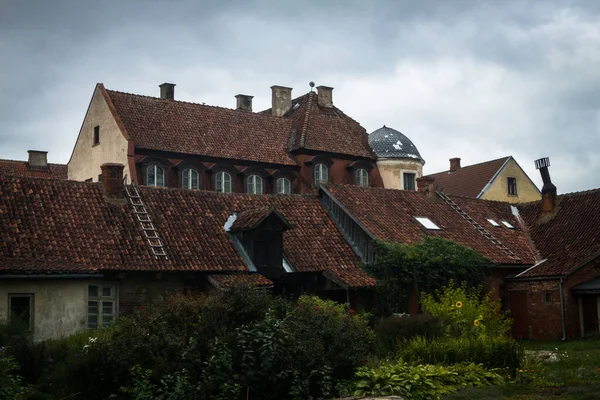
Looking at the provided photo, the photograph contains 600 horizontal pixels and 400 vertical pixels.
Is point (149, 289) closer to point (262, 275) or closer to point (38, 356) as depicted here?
point (262, 275)

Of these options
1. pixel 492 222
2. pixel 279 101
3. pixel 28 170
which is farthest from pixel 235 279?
pixel 28 170

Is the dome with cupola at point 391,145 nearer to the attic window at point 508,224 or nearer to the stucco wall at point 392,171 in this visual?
the stucco wall at point 392,171

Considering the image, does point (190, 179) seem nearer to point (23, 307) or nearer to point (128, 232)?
point (128, 232)

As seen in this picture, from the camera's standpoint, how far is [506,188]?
52.9 meters

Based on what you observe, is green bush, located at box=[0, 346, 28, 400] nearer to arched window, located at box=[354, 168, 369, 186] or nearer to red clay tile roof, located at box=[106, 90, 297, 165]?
red clay tile roof, located at box=[106, 90, 297, 165]

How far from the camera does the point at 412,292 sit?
1184 inches

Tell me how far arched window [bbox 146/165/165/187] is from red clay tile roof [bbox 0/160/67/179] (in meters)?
14.1

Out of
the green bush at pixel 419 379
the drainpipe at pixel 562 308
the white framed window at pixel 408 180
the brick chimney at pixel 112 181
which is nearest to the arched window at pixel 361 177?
the white framed window at pixel 408 180

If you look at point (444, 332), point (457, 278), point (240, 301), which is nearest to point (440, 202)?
point (457, 278)

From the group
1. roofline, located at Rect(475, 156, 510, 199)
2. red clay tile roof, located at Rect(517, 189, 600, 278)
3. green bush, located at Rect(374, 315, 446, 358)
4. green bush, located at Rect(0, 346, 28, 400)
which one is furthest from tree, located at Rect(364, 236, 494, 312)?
roofline, located at Rect(475, 156, 510, 199)

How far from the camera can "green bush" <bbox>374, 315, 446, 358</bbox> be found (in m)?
18.6

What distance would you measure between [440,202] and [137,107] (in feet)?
54.1

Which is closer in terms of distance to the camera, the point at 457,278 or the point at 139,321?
the point at 139,321

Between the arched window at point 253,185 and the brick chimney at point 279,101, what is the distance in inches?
300
